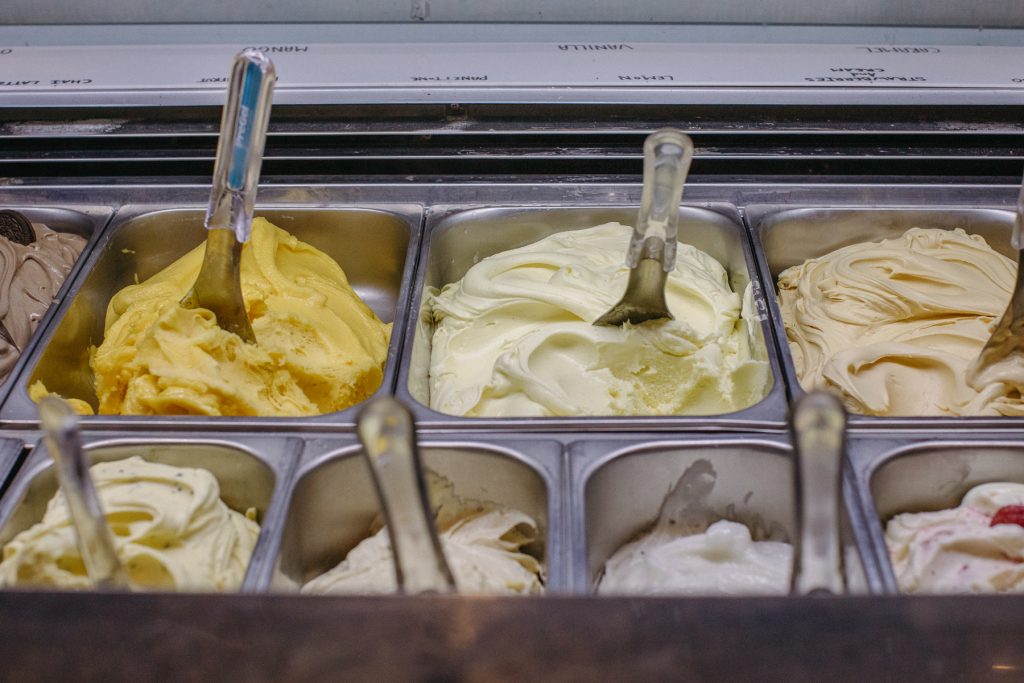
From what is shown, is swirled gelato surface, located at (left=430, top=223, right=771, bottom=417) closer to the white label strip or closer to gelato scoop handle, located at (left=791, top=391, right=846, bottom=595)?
the white label strip

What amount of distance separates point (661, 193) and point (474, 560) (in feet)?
2.07

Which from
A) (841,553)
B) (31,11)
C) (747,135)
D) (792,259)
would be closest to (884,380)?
(792,259)

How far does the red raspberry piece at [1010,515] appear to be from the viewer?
1.31 m

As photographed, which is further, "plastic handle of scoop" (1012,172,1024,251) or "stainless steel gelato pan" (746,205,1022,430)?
"stainless steel gelato pan" (746,205,1022,430)

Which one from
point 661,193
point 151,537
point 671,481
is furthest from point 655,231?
point 151,537

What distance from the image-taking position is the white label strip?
1.83 metres

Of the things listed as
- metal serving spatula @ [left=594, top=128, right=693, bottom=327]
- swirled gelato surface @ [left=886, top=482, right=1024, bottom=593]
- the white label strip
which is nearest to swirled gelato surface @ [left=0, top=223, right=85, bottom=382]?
the white label strip

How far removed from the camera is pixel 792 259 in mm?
1962

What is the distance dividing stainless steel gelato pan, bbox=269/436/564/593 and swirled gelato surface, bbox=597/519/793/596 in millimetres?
133

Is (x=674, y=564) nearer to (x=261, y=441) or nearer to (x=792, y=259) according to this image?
(x=261, y=441)

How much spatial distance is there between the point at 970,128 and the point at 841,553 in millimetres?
1363

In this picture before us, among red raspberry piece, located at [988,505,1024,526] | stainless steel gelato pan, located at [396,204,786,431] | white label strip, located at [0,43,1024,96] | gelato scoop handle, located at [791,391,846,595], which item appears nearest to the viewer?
gelato scoop handle, located at [791,391,846,595]

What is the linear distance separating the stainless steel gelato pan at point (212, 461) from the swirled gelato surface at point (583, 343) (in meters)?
0.34

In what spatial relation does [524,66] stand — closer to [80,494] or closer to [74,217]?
[74,217]
